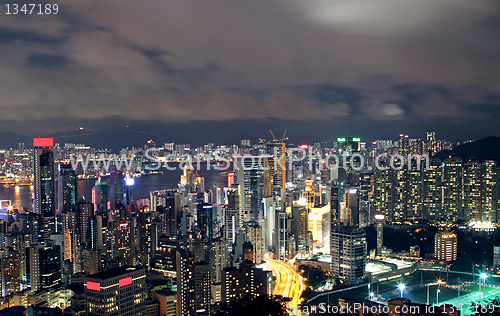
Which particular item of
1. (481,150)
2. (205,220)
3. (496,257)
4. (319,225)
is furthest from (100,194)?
(481,150)

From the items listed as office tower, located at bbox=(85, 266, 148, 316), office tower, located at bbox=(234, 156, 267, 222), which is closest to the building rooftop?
office tower, located at bbox=(85, 266, 148, 316)

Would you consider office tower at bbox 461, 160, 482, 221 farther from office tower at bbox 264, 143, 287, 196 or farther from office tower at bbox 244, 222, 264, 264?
office tower at bbox 264, 143, 287, 196

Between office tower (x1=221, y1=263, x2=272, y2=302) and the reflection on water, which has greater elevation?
the reflection on water

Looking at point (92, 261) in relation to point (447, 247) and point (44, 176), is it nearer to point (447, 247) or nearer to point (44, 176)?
point (44, 176)

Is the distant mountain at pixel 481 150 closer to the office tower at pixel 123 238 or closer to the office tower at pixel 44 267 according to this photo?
the office tower at pixel 123 238

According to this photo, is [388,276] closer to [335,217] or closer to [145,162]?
[335,217]
